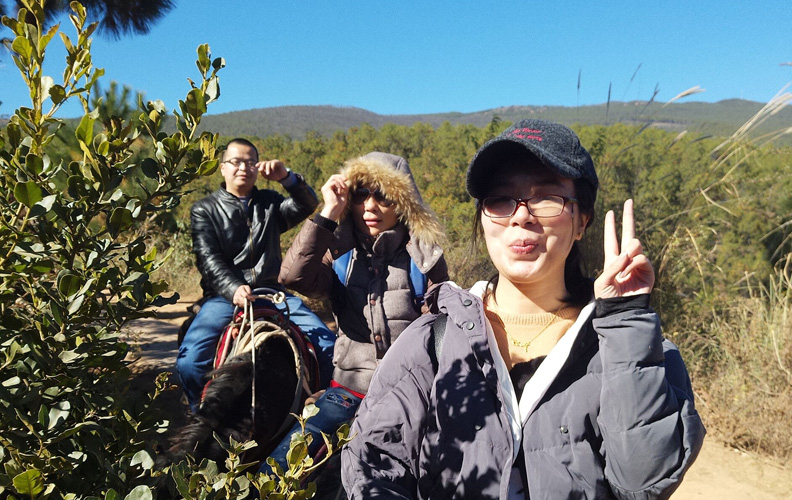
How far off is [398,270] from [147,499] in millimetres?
2091

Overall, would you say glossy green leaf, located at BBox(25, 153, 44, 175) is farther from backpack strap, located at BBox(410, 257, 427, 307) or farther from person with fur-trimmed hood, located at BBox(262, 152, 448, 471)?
backpack strap, located at BBox(410, 257, 427, 307)

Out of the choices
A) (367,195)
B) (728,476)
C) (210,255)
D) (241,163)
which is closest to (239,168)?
(241,163)

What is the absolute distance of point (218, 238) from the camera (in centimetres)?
404

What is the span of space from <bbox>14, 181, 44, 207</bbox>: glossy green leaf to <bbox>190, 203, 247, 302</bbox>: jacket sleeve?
279cm

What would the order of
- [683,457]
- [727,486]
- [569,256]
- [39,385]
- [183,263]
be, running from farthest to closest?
[183,263] → [727,486] → [569,256] → [683,457] → [39,385]

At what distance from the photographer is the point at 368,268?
2.92 m

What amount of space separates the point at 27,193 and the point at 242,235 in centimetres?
327

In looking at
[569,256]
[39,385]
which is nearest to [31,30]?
[39,385]

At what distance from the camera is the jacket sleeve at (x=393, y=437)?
140 cm

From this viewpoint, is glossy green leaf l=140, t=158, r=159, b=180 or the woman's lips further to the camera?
the woman's lips

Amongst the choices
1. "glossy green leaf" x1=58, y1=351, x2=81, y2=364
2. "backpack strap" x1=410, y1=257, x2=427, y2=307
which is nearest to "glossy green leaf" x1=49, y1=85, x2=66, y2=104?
"glossy green leaf" x1=58, y1=351, x2=81, y2=364

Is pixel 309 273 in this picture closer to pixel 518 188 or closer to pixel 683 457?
pixel 518 188

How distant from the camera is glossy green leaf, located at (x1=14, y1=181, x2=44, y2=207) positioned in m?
0.88

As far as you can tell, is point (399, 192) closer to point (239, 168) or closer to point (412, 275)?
point (412, 275)
